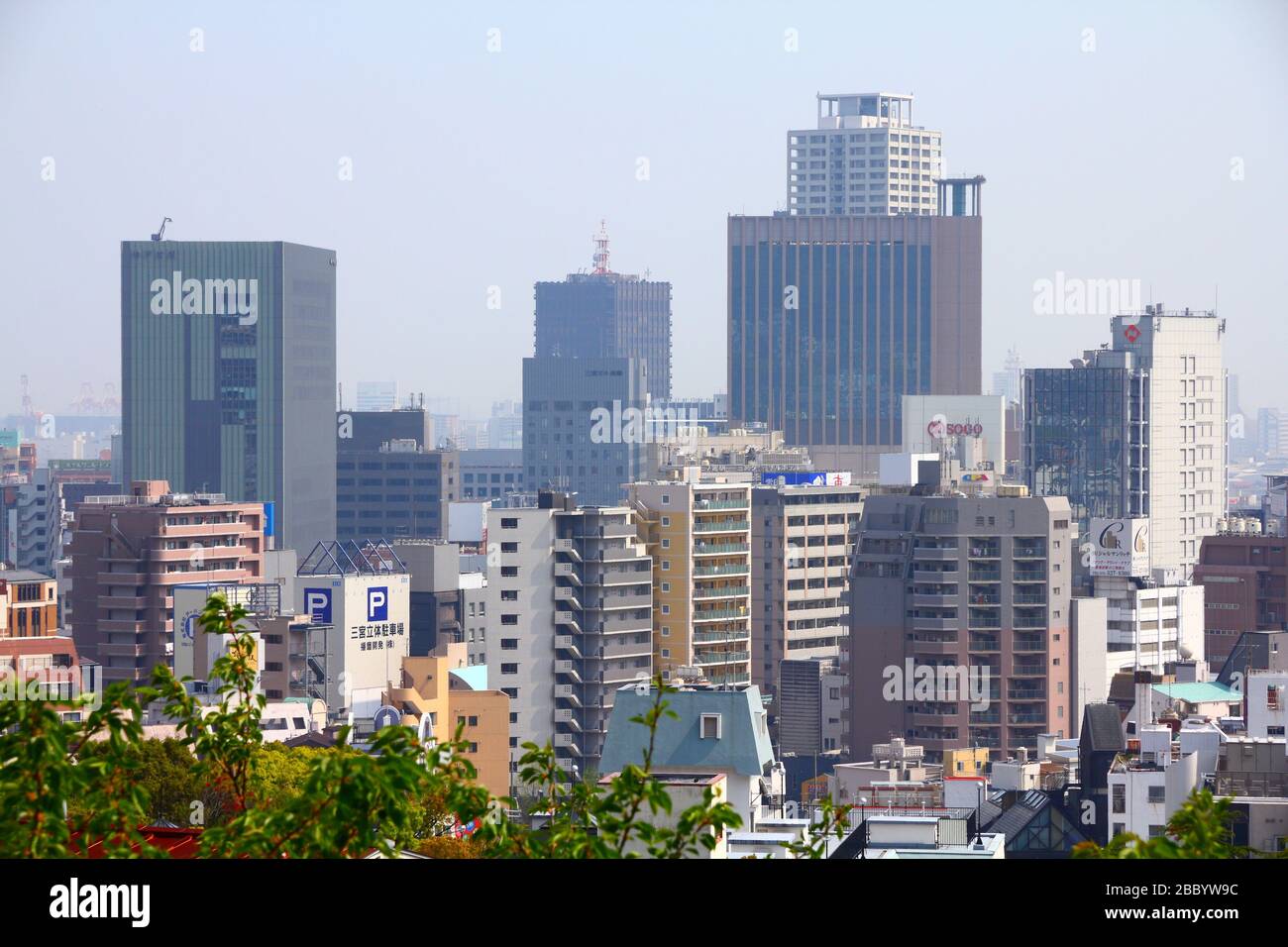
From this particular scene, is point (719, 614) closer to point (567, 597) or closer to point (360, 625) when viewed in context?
point (567, 597)

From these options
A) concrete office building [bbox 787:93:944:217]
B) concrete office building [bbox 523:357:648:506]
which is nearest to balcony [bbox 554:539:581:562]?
concrete office building [bbox 523:357:648:506]

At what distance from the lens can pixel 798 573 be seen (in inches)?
2766

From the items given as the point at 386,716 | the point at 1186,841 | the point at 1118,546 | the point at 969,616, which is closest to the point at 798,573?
the point at 1118,546

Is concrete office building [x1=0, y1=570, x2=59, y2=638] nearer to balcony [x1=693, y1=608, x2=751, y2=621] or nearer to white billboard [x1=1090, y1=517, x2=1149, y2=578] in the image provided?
balcony [x1=693, y1=608, x2=751, y2=621]

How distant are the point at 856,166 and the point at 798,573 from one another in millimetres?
93185

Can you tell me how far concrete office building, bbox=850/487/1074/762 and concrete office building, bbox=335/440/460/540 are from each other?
2388 inches

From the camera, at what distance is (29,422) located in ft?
502

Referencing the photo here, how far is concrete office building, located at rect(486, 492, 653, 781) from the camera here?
159ft

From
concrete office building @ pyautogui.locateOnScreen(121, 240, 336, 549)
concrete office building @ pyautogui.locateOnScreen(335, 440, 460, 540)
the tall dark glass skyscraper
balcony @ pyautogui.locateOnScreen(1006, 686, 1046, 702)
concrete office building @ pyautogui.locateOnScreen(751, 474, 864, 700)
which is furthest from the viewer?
concrete office building @ pyautogui.locateOnScreen(335, 440, 460, 540)

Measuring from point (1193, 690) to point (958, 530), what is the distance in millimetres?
12220

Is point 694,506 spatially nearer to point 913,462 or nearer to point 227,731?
point 913,462

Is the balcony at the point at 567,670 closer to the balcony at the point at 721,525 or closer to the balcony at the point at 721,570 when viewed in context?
the balcony at the point at 721,570

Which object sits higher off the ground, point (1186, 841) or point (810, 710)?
point (1186, 841)

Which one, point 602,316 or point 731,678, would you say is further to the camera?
point 602,316
